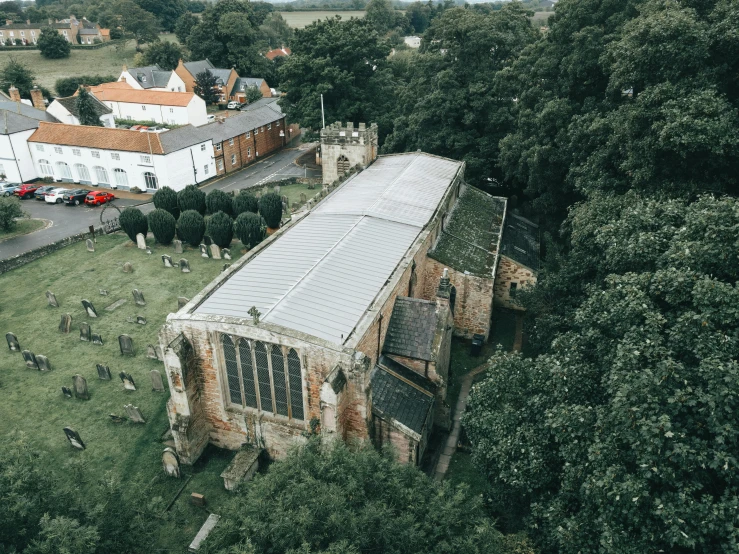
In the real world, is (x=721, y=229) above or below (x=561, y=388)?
above

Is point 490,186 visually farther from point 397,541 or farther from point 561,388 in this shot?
point 397,541

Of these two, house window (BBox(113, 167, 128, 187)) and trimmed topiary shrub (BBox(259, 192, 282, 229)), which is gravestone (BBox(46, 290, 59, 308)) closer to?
trimmed topiary shrub (BBox(259, 192, 282, 229))

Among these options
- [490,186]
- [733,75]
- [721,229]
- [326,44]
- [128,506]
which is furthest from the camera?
[326,44]

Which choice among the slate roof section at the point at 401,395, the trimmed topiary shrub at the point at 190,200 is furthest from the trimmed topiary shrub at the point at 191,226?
the slate roof section at the point at 401,395

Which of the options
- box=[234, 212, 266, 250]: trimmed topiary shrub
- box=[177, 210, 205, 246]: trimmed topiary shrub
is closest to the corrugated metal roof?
box=[234, 212, 266, 250]: trimmed topiary shrub

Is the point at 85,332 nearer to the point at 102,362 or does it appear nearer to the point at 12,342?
the point at 102,362

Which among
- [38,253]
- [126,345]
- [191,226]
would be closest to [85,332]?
[126,345]

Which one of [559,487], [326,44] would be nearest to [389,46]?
[326,44]
